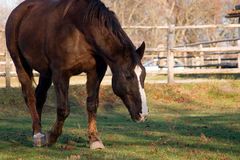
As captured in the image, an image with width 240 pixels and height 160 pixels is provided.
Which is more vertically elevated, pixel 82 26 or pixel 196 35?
pixel 82 26

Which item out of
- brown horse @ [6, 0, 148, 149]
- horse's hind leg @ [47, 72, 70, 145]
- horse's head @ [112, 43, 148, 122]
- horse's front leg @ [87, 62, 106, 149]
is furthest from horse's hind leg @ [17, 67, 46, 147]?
horse's head @ [112, 43, 148, 122]

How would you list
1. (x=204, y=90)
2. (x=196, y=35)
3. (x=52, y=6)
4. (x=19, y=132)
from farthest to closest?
(x=196, y=35) → (x=204, y=90) → (x=19, y=132) → (x=52, y=6)

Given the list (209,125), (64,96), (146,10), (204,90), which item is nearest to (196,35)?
(146,10)

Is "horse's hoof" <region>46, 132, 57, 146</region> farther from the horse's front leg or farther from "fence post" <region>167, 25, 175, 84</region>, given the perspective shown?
"fence post" <region>167, 25, 175, 84</region>

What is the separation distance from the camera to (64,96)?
283 inches

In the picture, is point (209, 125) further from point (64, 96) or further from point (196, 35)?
point (196, 35)

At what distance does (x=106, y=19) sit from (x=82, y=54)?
19.6 inches

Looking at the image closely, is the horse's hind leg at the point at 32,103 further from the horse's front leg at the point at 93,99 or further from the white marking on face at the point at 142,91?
the white marking on face at the point at 142,91

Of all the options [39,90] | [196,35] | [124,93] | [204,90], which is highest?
[124,93]

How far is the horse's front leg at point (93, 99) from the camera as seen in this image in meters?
7.18

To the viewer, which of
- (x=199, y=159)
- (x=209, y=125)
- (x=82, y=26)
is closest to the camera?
(x=199, y=159)

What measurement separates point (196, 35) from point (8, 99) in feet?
123

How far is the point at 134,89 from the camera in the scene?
21.4 ft

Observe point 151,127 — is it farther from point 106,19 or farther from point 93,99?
point 106,19
